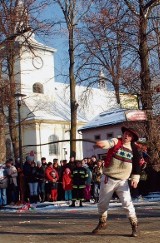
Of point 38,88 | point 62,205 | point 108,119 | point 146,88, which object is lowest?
point 62,205

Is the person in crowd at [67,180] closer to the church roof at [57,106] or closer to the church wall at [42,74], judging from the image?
the church roof at [57,106]

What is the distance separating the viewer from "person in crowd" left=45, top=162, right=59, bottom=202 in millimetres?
19969

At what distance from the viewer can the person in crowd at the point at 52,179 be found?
65.5 feet

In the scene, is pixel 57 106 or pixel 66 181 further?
pixel 57 106

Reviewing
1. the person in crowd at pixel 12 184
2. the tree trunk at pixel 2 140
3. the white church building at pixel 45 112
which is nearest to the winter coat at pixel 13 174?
the person in crowd at pixel 12 184

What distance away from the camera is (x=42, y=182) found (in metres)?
20.2

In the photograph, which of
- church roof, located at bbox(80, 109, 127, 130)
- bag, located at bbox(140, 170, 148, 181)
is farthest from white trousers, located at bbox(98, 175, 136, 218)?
A: church roof, located at bbox(80, 109, 127, 130)

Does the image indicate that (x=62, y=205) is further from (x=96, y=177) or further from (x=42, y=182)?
(x=42, y=182)

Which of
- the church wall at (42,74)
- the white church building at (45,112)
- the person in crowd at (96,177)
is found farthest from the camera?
the church wall at (42,74)

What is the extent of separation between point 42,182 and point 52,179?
0.51 meters

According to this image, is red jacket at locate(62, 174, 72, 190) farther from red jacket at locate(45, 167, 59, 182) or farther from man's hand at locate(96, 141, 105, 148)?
man's hand at locate(96, 141, 105, 148)

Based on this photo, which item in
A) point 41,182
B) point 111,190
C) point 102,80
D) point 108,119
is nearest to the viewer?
point 111,190

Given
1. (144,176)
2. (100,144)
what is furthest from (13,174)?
(100,144)

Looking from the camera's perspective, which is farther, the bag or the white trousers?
the bag
